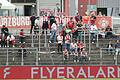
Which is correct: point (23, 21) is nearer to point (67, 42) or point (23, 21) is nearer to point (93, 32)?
point (93, 32)

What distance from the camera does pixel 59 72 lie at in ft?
100

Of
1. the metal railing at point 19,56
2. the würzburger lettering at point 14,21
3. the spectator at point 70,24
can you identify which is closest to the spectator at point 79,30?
the spectator at point 70,24

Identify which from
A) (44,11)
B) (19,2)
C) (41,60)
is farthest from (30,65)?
(19,2)

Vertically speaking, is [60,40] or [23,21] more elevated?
[23,21]

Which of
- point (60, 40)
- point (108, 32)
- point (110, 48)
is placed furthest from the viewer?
point (108, 32)

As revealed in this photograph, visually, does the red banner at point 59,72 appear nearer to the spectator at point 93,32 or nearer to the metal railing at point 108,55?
the metal railing at point 108,55

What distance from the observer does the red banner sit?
30391mm

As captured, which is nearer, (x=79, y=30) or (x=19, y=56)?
(x=19, y=56)

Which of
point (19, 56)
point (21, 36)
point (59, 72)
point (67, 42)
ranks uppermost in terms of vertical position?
point (21, 36)

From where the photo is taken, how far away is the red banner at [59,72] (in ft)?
99.7

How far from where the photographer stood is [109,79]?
30203 millimetres

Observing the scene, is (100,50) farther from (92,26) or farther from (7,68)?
(7,68)

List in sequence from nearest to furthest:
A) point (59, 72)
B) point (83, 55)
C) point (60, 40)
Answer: point (59, 72), point (83, 55), point (60, 40)

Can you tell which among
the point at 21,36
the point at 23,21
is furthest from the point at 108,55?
the point at 23,21
